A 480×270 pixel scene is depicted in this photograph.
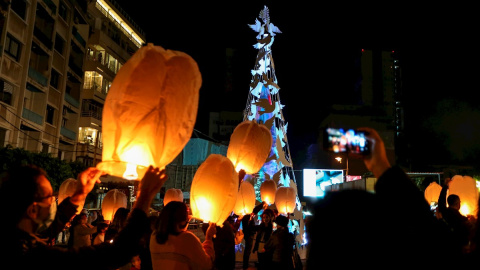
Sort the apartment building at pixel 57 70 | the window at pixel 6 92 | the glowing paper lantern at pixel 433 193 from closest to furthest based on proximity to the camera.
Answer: the glowing paper lantern at pixel 433 193
the window at pixel 6 92
the apartment building at pixel 57 70

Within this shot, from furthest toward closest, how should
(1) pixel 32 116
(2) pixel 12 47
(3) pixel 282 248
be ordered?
(1) pixel 32 116, (2) pixel 12 47, (3) pixel 282 248

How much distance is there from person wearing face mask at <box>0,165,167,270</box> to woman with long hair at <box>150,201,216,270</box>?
113 cm

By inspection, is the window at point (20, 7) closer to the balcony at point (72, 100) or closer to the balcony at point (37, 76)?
the balcony at point (37, 76)

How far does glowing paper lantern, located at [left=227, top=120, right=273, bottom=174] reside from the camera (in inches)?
246

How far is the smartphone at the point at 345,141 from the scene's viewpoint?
81.4 inches

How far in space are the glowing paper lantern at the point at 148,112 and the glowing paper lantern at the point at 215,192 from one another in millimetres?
1992

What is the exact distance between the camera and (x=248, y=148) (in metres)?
6.26

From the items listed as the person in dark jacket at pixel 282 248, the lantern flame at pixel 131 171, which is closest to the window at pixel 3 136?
the person in dark jacket at pixel 282 248

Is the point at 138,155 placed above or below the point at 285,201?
above

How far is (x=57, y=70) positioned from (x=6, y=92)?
6.66 meters

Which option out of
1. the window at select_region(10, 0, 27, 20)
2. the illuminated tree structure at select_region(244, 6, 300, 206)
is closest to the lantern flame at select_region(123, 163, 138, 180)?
the illuminated tree structure at select_region(244, 6, 300, 206)

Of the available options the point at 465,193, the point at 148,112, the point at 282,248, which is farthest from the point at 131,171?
the point at 465,193

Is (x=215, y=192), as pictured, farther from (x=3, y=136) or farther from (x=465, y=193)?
(x=3, y=136)

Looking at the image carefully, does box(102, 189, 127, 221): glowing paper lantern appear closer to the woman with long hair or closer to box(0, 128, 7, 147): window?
the woman with long hair
